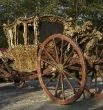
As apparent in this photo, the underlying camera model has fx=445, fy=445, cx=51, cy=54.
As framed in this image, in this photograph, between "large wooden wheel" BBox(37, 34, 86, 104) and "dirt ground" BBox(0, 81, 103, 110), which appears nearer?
"dirt ground" BBox(0, 81, 103, 110)

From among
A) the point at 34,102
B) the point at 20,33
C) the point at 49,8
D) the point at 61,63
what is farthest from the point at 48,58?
the point at 49,8

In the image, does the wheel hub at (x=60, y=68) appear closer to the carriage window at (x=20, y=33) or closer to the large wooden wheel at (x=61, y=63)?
the large wooden wheel at (x=61, y=63)

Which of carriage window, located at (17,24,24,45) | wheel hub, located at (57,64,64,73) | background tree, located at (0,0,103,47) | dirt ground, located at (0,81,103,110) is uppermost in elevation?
background tree, located at (0,0,103,47)

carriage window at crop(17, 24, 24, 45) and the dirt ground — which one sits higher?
carriage window at crop(17, 24, 24, 45)

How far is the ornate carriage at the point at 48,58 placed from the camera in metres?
11.2

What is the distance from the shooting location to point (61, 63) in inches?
451

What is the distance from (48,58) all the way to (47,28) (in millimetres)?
1669

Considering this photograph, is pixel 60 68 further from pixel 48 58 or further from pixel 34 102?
pixel 34 102

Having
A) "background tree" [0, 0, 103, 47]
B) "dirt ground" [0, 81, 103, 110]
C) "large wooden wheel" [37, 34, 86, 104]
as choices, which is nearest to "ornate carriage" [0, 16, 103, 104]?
"large wooden wheel" [37, 34, 86, 104]

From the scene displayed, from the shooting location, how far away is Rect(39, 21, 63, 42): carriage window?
13117mm

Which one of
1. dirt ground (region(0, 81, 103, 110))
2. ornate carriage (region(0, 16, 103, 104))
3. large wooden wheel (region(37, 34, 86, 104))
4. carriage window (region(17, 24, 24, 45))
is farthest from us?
carriage window (region(17, 24, 24, 45))

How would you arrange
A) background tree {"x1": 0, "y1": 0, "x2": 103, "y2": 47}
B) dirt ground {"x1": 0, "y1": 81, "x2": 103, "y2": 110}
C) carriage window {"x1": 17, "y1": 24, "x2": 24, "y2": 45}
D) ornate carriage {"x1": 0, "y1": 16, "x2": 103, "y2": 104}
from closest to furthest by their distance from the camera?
dirt ground {"x1": 0, "y1": 81, "x2": 103, "y2": 110} → ornate carriage {"x1": 0, "y1": 16, "x2": 103, "y2": 104} → carriage window {"x1": 17, "y1": 24, "x2": 24, "y2": 45} → background tree {"x1": 0, "y1": 0, "x2": 103, "y2": 47}

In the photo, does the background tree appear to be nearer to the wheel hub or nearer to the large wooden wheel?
the large wooden wheel

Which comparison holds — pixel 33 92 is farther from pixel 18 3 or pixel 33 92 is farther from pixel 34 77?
pixel 18 3
